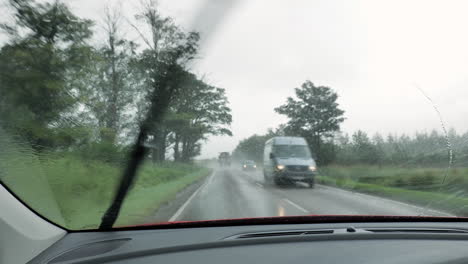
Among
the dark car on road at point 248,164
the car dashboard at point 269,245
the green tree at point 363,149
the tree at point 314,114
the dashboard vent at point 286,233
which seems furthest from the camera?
the dark car on road at point 248,164

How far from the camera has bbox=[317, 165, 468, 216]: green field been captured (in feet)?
11.7

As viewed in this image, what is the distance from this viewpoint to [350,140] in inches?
164

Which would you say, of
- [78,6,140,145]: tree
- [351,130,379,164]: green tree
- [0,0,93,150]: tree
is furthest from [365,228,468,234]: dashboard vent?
[0,0,93,150]: tree

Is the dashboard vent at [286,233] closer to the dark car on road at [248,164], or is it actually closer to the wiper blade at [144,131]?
the wiper blade at [144,131]

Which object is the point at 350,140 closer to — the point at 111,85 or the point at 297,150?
the point at 111,85

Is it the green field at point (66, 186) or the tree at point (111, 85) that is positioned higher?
the tree at point (111, 85)

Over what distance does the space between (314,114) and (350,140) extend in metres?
0.59

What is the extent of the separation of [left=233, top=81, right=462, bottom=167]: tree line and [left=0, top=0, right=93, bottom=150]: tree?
2.07 metres

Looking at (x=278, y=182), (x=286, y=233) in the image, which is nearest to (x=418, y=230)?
(x=286, y=233)

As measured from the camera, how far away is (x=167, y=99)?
3.39 meters

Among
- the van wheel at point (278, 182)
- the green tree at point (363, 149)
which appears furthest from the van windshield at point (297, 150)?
the green tree at point (363, 149)

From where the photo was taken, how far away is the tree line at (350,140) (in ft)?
11.2

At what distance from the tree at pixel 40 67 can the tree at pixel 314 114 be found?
81.2 inches

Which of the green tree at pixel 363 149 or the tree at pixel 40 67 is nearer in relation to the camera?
the tree at pixel 40 67
